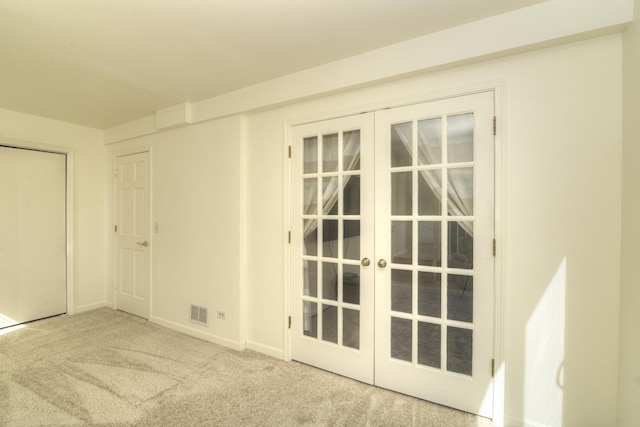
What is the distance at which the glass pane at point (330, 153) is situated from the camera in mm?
2396

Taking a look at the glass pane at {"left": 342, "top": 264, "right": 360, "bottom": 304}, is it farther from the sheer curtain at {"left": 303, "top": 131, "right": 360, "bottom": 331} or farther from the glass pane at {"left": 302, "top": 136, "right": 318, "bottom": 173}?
the glass pane at {"left": 302, "top": 136, "right": 318, "bottom": 173}

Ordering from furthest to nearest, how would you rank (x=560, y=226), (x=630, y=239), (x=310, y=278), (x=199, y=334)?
(x=199, y=334)
(x=310, y=278)
(x=560, y=226)
(x=630, y=239)

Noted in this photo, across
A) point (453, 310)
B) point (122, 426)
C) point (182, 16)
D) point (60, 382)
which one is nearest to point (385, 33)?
point (182, 16)

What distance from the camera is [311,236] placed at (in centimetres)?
251

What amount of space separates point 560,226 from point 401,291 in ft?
3.42

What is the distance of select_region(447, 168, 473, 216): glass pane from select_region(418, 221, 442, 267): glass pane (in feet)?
0.50

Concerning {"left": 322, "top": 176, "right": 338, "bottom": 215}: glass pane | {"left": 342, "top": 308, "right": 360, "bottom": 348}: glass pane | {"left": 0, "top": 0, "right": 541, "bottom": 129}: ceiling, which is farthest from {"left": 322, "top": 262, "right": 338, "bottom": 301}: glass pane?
{"left": 0, "top": 0, "right": 541, "bottom": 129}: ceiling

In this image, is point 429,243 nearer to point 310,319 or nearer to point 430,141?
point 430,141

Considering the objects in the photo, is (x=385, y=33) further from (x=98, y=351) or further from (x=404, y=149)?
(x=98, y=351)

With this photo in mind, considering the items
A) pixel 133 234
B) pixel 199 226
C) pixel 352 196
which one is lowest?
pixel 133 234

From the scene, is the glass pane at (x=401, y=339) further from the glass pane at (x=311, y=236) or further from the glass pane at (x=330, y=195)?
the glass pane at (x=330, y=195)

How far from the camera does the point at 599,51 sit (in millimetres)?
1603

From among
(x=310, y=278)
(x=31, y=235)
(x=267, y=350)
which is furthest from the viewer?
(x=31, y=235)

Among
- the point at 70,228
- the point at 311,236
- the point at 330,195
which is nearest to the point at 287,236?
the point at 311,236
